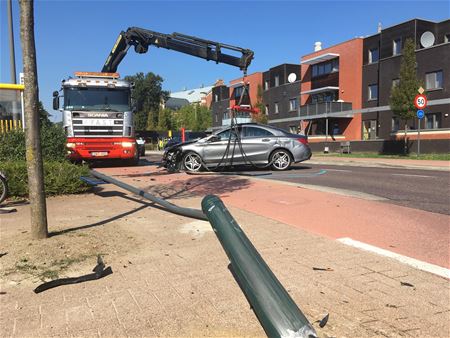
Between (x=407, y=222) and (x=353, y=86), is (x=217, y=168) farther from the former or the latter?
(x=353, y=86)

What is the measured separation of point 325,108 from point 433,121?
11.5m

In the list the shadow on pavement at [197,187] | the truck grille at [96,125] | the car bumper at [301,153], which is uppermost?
the truck grille at [96,125]

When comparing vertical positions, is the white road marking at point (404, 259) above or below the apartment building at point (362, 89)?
below

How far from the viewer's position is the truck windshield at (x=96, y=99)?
1563 centimetres

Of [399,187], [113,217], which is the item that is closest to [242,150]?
[399,187]

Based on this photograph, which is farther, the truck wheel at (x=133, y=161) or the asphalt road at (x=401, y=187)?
the truck wheel at (x=133, y=161)

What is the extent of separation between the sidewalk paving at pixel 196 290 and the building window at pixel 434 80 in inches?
1231

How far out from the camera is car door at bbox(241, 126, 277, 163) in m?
14.4

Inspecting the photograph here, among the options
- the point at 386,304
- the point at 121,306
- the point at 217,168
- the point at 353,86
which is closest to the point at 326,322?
the point at 386,304

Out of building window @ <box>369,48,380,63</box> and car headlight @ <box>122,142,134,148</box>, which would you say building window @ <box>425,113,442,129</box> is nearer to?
building window @ <box>369,48,380,63</box>

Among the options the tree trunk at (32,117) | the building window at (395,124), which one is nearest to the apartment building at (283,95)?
the building window at (395,124)

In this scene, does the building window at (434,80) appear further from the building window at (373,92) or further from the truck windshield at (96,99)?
the truck windshield at (96,99)

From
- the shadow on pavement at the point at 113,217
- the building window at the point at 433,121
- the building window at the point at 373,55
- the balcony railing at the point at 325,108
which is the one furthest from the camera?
the balcony railing at the point at 325,108

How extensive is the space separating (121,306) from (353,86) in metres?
40.7
